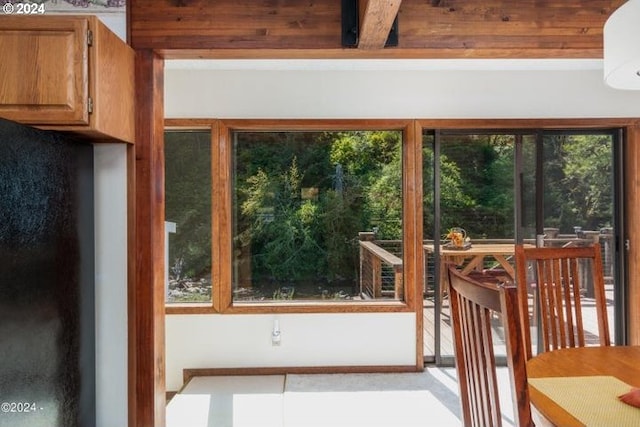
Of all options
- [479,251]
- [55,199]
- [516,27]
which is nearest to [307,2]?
[516,27]

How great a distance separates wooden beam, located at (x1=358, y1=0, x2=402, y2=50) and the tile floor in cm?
239

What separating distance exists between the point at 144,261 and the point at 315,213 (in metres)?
1.81

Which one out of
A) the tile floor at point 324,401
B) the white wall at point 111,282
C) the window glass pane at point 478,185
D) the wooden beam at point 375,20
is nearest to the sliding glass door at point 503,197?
the window glass pane at point 478,185

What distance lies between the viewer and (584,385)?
4.61 feet

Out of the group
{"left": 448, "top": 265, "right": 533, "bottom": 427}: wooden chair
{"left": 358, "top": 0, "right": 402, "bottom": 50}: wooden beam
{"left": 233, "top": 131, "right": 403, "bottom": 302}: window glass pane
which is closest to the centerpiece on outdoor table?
{"left": 233, "top": 131, "right": 403, "bottom": 302}: window glass pane

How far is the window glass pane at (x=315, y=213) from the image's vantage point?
366 centimetres

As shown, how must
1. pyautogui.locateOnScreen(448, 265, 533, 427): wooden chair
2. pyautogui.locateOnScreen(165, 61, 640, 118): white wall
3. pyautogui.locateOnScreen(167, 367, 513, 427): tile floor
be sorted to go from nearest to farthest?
pyautogui.locateOnScreen(448, 265, 533, 427): wooden chair → pyautogui.locateOnScreen(167, 367, 513, 427): tile floor → pyautogui.locateOnScreen(165, 61, 640, 118): white wall

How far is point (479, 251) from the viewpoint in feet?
12.0

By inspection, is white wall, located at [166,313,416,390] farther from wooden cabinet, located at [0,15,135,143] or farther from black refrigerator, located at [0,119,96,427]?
wooden cabinet, located at [0,15,135,143]

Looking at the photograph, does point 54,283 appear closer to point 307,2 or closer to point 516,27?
point 307,2

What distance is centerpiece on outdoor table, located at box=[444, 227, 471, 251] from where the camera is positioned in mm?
3666

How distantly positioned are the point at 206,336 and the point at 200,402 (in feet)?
1.88

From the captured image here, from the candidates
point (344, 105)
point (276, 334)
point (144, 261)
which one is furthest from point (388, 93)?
point (144, 261)

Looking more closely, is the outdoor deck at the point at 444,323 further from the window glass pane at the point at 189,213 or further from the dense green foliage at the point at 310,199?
the window glass pane at the point at 189,213
